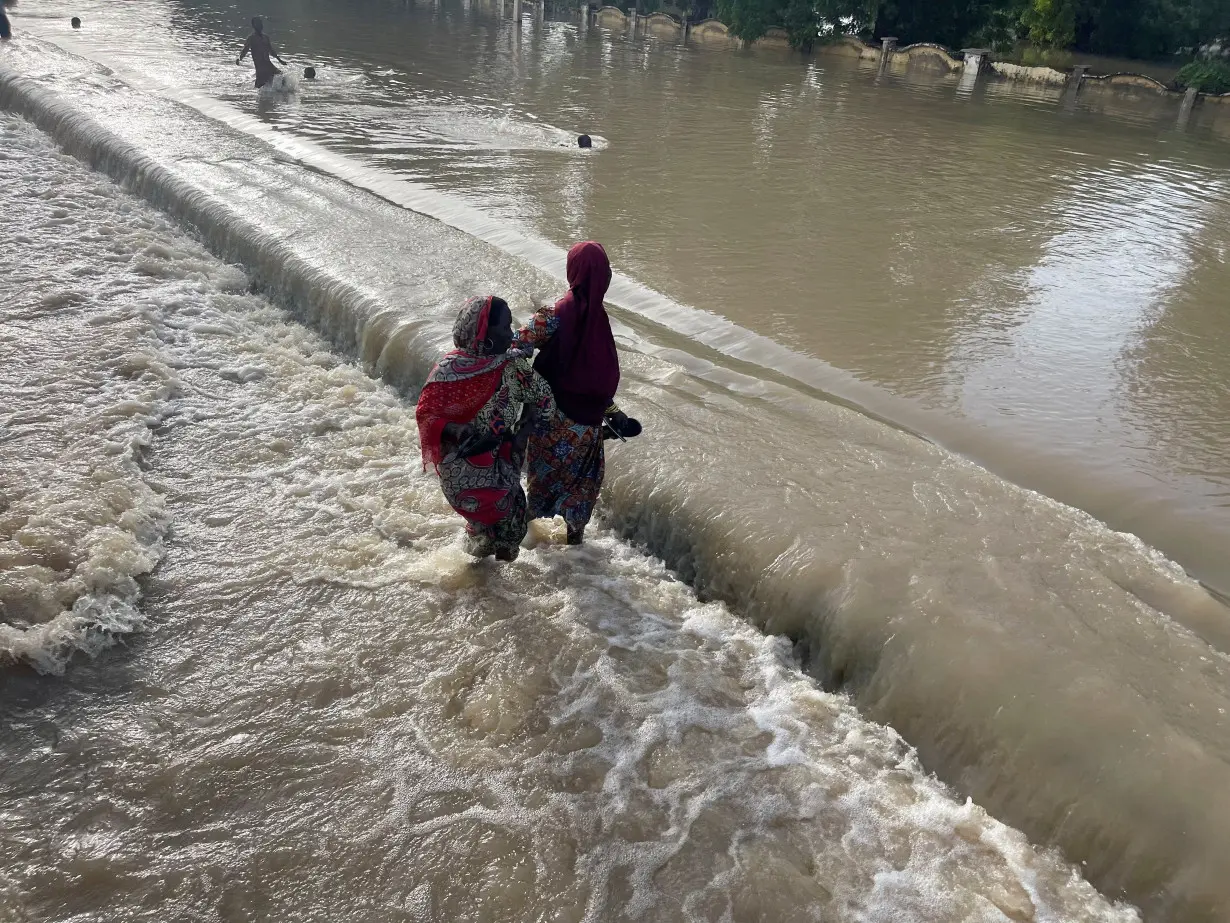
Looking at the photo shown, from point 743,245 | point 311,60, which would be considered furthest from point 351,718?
point 311,60

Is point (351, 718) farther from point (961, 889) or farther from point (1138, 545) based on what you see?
point (1138, 545)

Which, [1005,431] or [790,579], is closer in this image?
[790,579]

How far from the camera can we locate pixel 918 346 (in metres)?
6.55

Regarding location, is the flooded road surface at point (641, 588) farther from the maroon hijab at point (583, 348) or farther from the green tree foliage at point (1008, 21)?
the green tree foliage at point (1008, 21)

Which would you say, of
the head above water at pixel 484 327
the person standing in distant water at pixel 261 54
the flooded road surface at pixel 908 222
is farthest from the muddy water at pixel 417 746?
the person standing in distant water at pixel 261 54

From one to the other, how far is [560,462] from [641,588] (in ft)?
2.44

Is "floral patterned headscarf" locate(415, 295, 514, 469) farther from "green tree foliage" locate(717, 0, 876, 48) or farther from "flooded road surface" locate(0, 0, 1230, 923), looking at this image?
"green tree foliage" locate(717, 0, 876, 48)

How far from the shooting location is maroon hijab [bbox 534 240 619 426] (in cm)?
351

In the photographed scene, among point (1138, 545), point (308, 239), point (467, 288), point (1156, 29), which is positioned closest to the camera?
point (1138, 545)

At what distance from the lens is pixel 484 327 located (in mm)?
3420

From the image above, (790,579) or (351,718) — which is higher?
(790,579)

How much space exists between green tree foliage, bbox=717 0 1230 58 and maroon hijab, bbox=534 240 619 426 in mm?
25912

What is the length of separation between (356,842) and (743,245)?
6.86 metres

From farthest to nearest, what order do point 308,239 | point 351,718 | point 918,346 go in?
point 308,239, point 918,346, point 351,718
